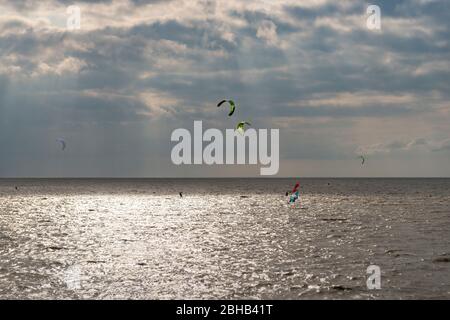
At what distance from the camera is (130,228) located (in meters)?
41.7

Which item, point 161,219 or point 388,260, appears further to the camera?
point 161,219

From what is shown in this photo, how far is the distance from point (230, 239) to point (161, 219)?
741 inches
